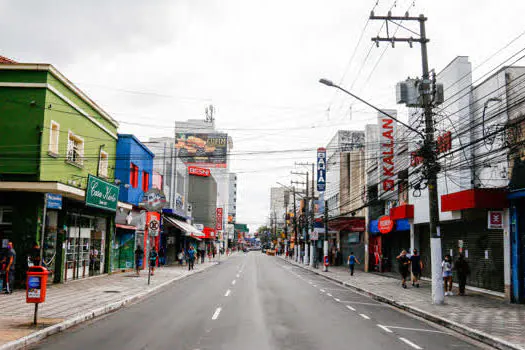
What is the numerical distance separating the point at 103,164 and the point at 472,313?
19822 mm

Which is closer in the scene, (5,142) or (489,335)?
(489,335)

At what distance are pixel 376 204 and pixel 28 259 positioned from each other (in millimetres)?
26218

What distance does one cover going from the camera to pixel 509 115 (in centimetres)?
1822

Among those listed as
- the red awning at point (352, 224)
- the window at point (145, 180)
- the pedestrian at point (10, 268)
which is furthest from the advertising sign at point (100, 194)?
the red awning at point (352, 224)

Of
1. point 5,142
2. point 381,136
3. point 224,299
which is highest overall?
point 381,136

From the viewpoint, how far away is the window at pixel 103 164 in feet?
85.1

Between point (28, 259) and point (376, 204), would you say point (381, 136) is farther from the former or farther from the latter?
point (28, 259)

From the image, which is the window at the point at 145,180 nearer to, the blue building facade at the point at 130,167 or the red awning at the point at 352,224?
the blue building facade at the point at 130,167

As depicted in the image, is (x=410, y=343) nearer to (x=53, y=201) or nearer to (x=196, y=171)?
(x=53, y=201)

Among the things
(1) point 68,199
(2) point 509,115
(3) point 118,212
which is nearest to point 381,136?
(2) point 509,115

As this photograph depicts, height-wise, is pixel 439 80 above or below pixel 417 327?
above

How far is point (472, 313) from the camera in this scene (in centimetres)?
1465

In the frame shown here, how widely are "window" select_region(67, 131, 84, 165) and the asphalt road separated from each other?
27.0 ft

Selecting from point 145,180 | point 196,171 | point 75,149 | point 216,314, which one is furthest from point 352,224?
point 196,171
